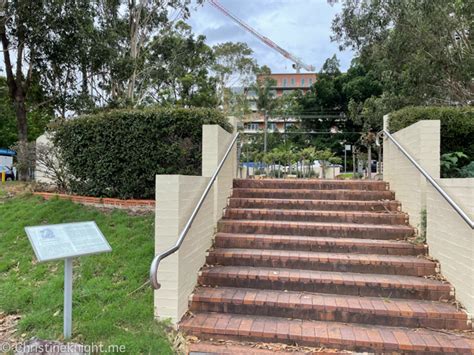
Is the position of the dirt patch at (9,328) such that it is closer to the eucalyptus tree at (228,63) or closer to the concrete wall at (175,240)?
the concrete wall at (175,240)

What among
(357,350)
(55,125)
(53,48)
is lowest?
(357,350)

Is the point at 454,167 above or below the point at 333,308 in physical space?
above

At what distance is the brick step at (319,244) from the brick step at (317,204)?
29.5 inches

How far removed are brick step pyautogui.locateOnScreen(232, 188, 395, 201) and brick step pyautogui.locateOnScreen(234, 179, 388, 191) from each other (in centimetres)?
18

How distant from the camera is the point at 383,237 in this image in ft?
14.0

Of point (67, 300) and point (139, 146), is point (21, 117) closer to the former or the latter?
point (139, 146)

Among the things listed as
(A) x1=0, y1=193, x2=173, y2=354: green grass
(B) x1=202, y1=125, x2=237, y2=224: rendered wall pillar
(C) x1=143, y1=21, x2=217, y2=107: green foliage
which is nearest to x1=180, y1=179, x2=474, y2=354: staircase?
(B) x1=202, y1=125, x2=237, y2=224: rendered wall pillar

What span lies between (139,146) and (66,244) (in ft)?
10.0

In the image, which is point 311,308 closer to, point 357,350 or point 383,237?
point 357,350

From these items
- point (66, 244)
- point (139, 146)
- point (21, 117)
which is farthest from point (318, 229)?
point (21, 117)

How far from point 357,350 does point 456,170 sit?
342 cm

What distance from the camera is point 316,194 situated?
526 centimetres

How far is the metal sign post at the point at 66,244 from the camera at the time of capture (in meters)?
2.67

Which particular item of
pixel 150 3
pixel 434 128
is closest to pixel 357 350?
pixel 434 128
